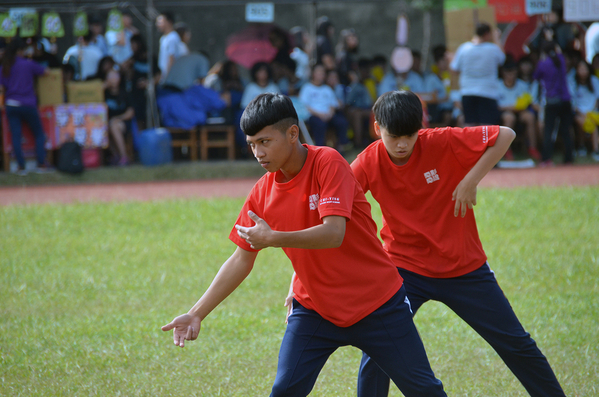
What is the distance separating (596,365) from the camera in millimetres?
4004

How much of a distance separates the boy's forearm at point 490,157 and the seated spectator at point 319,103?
9275 mm

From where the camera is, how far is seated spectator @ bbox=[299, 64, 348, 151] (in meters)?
12.5

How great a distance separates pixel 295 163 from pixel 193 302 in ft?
10.7

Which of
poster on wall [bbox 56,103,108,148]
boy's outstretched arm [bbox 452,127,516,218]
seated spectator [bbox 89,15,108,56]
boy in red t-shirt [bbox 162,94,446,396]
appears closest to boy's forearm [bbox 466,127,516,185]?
boy's outstretched arm [bbox 452,127,516,218]

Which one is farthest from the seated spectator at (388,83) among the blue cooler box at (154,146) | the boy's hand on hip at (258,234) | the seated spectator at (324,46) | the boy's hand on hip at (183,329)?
the boy's hand on hip at (258,234)

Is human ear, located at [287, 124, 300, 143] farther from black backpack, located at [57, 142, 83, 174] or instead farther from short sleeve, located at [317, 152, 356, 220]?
black backpack, located at [57, 142, 83, 174]

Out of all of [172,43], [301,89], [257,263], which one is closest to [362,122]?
[301,89]

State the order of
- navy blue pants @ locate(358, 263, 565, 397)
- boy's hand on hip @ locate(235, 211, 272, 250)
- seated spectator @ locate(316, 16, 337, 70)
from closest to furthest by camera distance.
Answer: boy's hand on hip @ locate(235, 211, 272, 250) < navy blue pants @ locate(358, 263, 565, 397) < seated spectator @ locate(316, 16, 337, 70)

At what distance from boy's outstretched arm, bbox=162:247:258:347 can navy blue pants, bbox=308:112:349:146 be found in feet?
32.0

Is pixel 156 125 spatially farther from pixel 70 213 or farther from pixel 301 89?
pixel 70 213

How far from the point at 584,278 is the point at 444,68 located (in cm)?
861

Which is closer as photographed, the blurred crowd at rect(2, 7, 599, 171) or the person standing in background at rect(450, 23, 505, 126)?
the person standing in background at rect(450, 23, 505, 126)

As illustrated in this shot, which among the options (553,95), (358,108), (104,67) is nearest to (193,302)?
(104,67)

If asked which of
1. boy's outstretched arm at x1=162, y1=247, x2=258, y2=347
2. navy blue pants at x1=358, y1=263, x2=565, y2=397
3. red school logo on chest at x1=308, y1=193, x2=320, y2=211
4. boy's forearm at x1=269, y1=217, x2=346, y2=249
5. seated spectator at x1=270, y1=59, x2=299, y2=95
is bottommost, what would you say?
navy blue pants at x1=358, y1=263, x2=565, y2=397
